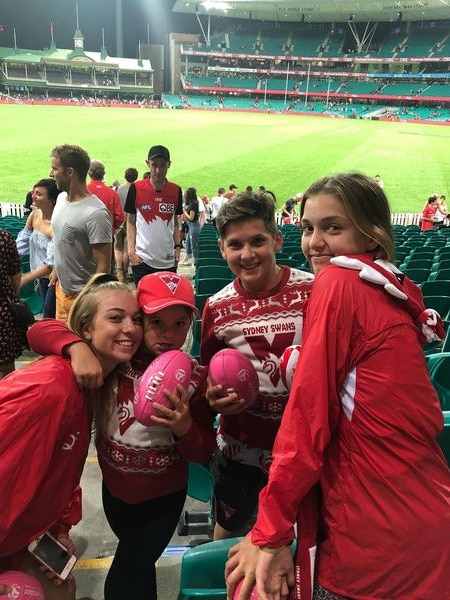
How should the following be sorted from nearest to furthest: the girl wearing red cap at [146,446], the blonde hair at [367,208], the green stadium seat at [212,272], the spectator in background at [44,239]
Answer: the blonde hair at [367,208] → the girl wearing red cap at [146,446] → the spectator in background at [44,239] → the green stadium seat at [212,272]

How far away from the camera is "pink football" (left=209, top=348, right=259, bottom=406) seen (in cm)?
166

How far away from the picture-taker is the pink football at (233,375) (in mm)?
1656

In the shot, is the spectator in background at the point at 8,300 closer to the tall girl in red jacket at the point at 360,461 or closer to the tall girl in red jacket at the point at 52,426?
the tall girl in red jacket at the point at 52,426

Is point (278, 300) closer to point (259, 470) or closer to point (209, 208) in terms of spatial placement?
point (259, 470)

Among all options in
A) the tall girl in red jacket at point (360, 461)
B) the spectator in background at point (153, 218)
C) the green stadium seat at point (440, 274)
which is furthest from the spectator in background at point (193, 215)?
the tall girl in red jacket at point (360, 461)

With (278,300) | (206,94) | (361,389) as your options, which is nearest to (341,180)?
(361,389)

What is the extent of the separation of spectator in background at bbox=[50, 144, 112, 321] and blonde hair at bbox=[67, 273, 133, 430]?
6.29 ft

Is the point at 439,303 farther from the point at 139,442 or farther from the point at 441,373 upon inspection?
the point at 139,442

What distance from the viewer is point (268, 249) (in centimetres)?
195

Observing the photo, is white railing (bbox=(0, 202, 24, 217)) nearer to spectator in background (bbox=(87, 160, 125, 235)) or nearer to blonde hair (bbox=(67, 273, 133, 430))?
spectator in background (bbox=(87, 160, 125, 235))

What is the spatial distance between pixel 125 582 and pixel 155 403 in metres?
0.87

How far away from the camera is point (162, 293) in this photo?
1.75 m

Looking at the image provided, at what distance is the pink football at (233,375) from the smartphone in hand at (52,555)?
0.93m

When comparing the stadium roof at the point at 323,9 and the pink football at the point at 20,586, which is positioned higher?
the stadium roof at the point at 323,9
